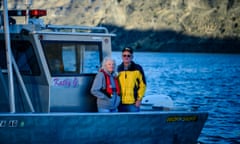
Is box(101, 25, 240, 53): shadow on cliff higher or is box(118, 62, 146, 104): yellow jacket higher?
box(118, 62, 146, 104): yellow jacket

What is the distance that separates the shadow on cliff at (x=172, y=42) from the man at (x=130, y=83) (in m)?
162

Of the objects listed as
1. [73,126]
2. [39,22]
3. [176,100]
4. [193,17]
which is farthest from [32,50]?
[193,17]

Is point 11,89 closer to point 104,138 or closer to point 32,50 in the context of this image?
point 32,50

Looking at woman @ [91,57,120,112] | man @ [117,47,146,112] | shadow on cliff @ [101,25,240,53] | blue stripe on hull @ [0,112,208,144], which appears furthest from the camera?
shadow on cliff @ [101,25,240,53]

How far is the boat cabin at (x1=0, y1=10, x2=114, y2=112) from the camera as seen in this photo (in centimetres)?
1182

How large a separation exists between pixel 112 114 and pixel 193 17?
176983mm

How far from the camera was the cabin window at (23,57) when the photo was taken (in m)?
11.9

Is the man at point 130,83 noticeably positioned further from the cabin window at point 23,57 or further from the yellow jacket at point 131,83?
the cabin window at point 23,57

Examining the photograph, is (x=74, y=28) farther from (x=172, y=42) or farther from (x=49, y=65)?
(x=172, y=42)

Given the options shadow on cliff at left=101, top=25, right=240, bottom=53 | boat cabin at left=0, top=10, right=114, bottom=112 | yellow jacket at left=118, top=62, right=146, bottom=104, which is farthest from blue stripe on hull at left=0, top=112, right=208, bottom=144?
shadow on cliff at left=101, top=25, right=240, bottom=53

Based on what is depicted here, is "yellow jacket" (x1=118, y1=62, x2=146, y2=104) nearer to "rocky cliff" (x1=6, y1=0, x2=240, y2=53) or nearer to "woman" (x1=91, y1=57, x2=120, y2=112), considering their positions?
"woman" (x1=91, y1=57, x2=120, y2=112)

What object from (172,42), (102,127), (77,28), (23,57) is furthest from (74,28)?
(172,42)

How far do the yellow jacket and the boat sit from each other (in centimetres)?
40

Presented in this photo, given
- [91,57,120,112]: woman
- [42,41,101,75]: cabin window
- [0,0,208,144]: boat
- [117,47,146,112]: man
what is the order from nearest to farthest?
[0,0,208,144]: boat
[91,57,120,112]: woman
[42,41,101,75]: cabin window
[117,47,146,112]: man
